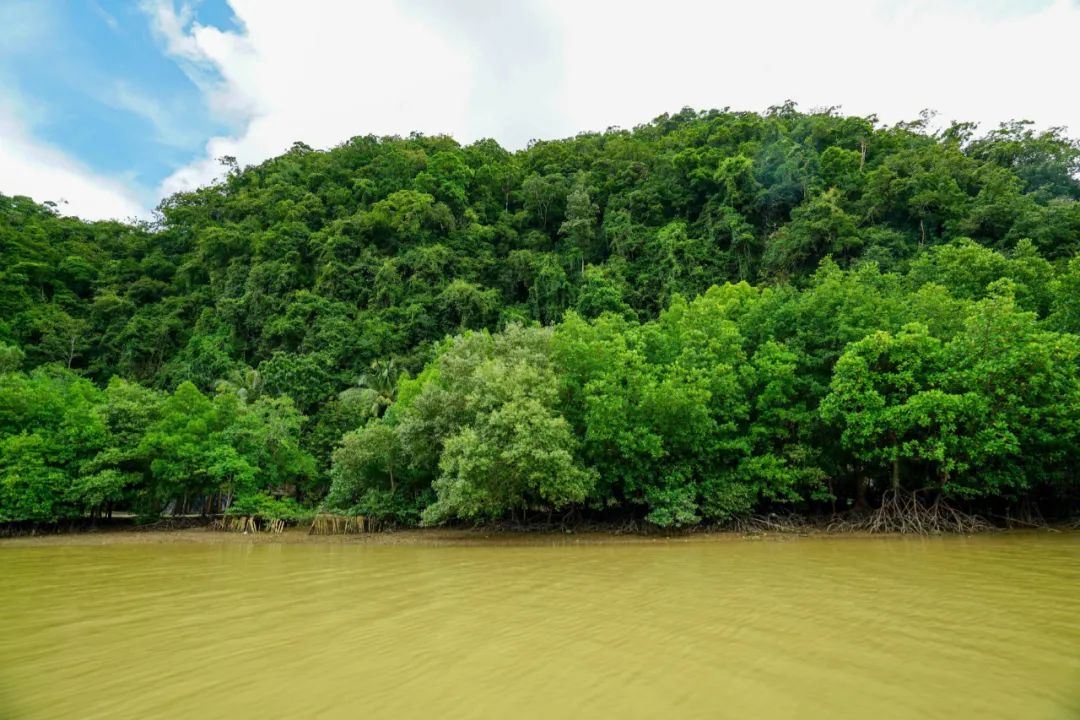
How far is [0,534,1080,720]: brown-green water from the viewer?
Result: 4.45 meters

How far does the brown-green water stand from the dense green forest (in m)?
6.83

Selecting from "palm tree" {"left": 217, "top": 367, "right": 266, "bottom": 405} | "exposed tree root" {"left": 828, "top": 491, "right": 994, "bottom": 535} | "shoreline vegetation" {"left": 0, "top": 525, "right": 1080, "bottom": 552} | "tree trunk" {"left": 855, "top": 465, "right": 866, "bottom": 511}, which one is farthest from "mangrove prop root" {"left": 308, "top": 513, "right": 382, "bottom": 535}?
"tree trunk" {"left": 855, "top": 465, "right": 866, "bottom": 511}

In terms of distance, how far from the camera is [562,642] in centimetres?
620

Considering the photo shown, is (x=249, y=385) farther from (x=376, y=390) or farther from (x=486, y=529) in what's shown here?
(x=486, y=529)

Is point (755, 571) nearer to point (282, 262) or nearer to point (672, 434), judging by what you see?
point (672, 434)

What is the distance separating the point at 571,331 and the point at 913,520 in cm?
1390

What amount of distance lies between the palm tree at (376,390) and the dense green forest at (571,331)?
226 millimetres

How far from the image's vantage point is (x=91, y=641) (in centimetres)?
674

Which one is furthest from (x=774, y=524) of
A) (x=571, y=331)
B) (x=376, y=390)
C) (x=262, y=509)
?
(x=376, y=390)

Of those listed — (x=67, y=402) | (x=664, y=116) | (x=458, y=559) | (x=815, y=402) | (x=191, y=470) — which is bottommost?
(x=458, y=559)

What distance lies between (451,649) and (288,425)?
2496 cm

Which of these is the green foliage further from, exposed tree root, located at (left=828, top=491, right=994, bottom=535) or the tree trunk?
the tree trunk

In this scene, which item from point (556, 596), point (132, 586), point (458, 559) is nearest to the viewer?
point (556, 596)

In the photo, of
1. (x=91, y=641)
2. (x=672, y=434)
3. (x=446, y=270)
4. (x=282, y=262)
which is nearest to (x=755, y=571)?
(x=672, y=434)
